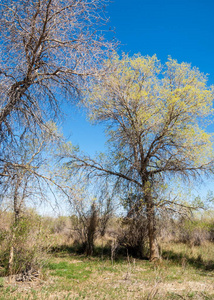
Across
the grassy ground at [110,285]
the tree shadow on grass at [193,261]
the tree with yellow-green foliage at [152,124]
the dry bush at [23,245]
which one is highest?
the tree with yellow-green foliage at [152,124]

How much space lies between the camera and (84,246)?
16.1 m

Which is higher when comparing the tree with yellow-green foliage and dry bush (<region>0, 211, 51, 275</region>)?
the tree with yellow-green foliage

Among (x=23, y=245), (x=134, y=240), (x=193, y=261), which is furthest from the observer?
(x=134, y=240)

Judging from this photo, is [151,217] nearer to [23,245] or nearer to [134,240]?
[134,240]

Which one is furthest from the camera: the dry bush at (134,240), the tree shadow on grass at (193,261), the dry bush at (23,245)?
the dry bush at (134,240)

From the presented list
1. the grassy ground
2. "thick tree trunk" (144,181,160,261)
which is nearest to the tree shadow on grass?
the grassy ground

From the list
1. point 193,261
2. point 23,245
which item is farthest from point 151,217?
point 23,245

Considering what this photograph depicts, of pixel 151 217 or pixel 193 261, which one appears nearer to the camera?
pixel 151 217

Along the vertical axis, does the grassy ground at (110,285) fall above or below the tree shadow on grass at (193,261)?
below

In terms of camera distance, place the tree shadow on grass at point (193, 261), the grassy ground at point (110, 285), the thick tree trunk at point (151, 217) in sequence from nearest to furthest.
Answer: the grassy ground at point (110, 285) → the thick tree trunk at point (151, 217) → the tree shadow on grass at point (193, 261)

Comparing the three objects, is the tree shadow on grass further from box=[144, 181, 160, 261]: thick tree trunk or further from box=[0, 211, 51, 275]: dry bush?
box=[0, 211, 51, 275]: dry bush

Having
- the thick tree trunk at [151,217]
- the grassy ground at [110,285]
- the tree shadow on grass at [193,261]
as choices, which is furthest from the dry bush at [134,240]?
the grassy ground at [110,285]

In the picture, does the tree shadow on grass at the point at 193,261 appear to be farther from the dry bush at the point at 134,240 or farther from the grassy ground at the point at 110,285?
the dry bush at the point at 134,240

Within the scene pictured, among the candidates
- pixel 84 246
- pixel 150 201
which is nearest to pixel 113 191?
pixel 150 201
